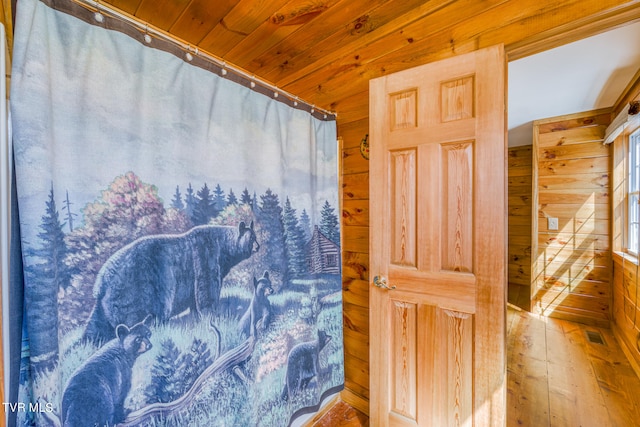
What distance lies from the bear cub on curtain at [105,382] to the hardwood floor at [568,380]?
81.0 inches

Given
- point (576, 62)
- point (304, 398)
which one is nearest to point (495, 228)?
point (304, 398)

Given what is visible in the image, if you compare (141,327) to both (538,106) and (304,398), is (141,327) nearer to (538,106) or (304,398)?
(304,398)

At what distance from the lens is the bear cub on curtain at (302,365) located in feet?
4.43

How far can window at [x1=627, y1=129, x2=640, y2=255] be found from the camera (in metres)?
2.21

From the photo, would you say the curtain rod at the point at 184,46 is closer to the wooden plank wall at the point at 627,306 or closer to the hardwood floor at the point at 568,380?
the hardwood floor at the point at 568,380

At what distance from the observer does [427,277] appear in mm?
1219

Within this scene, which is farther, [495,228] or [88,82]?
[495,228]

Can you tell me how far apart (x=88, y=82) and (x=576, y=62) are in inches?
113

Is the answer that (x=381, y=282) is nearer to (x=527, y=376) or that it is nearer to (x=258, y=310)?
(x=258, y=310)

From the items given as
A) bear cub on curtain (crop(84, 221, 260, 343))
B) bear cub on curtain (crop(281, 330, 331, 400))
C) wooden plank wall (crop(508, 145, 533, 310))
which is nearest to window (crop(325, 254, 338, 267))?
bear cub on curtain (crop(281, 330, 331, 400))

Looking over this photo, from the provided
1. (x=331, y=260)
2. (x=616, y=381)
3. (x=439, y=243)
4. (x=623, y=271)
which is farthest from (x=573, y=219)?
(x=331, y=260)

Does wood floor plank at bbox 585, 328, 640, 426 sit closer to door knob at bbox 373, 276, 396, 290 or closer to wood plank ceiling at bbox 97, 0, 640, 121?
door knob at bbox 373, 276, 396, 290

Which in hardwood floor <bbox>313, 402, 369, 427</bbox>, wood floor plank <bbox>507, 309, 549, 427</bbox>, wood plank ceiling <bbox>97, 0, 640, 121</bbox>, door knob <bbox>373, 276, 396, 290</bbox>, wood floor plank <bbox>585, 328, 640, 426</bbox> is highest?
wood plank ceiling <bbox>97, 0, 640, 121</bbox>

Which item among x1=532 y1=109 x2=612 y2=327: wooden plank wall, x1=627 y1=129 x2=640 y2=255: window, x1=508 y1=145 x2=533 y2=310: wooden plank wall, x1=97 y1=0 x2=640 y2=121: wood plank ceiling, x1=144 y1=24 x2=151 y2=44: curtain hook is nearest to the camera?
x1=144 y1=24 x2=151 y2=44: curtain hook
